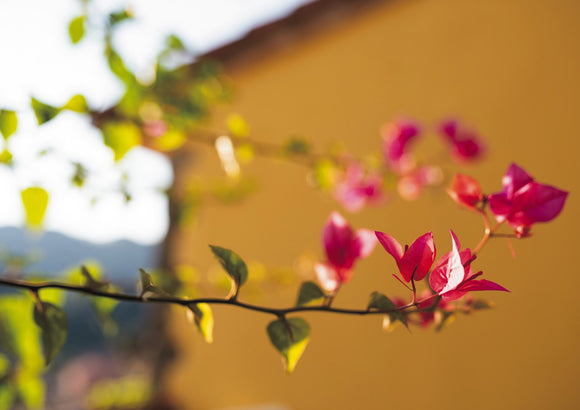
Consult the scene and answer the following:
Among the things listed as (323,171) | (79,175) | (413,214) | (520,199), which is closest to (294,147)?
(323,171)

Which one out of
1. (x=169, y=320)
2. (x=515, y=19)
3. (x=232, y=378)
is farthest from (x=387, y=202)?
(x=169, y=320)

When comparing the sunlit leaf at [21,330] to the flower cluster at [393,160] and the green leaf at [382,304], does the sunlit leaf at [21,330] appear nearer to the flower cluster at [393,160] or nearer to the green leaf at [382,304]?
the green leaf at [382,304]

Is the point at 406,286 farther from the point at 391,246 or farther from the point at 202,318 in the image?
the point at 202,318

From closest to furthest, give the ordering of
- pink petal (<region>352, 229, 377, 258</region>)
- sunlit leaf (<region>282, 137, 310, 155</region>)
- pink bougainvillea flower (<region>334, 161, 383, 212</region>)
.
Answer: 1. pink petal (<region>352, 229, 377, 258</region>)
2. sunlit leaf (<region>282, 137, 310, 155</region>)
3. pink bougainvillea flower (<region>334, 161, 383, 212</region>)

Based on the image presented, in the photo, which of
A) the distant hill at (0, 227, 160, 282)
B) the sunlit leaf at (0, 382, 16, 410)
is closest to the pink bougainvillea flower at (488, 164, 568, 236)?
the sunlit leaf at (0, 382, 16, 410)

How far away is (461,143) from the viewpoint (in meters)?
0.75

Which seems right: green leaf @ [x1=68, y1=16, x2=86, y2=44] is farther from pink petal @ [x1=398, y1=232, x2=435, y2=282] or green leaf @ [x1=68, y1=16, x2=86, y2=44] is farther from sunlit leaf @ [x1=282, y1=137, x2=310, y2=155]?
pink petal @ [x1=398, y1=232, x2=435, y2=282]

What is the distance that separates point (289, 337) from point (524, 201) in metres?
0.18

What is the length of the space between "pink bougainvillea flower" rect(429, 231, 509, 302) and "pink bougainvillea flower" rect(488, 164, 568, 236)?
76 millimetres

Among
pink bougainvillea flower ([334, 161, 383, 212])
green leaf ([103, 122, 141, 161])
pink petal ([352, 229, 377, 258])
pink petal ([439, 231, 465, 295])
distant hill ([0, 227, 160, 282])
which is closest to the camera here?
pink petal ([439, 231, 465, 295])

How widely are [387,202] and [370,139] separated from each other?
0.28 meters

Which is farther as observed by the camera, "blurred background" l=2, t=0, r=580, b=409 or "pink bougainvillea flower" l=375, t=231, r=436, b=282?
"blurred background" l=2, t=0, r=580, b=409

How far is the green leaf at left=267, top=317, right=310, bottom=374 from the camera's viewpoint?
264 mm

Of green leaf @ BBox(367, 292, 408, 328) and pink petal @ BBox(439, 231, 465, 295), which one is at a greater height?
pink petal @ BBox(439, 231, 465, 295)
